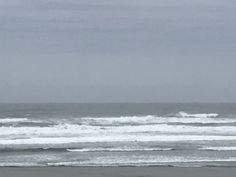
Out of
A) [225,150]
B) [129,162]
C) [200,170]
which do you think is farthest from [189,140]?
[200,170]

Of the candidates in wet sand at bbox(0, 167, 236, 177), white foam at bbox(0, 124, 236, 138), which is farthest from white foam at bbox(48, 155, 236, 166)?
white foam at bbox(0, 124, 236, 138)

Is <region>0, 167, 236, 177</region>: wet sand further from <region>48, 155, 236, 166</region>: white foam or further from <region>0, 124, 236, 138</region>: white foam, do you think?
<region>0, 124, 236, 138</region>: white foam

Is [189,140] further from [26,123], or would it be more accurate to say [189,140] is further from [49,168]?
[26,123]

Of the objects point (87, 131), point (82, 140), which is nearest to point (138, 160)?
point (82, 140)

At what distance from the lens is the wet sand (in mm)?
18125

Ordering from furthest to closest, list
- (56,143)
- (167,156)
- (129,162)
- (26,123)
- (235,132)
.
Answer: (26,123), (235,132), (56,143), (167,156), (129,162)

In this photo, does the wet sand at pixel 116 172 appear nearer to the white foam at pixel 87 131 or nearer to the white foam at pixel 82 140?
the white foam at pixel 82 140

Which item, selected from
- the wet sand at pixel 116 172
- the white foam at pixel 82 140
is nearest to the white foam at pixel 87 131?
the white foam at pixel 82 140

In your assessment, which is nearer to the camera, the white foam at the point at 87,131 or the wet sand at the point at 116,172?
the wet sand at the point at 116,172

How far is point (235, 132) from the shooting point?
3828cm

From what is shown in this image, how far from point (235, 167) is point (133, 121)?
31.1 metres

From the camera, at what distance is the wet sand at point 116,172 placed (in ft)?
59.5

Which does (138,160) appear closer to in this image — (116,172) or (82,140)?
(116,172)

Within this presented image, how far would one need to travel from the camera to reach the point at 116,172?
18.7 meters
